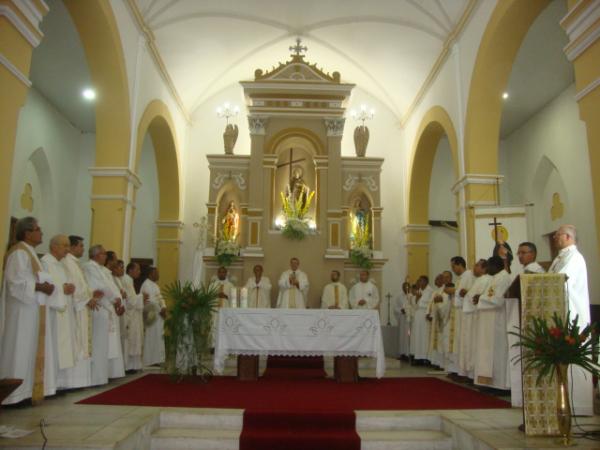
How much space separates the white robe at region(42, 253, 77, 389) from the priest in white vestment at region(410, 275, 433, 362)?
6.35 meters

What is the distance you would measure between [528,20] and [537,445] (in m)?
6.47

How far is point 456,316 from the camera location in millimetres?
7422

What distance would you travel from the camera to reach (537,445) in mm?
3611

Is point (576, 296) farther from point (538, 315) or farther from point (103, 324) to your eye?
point (103, 324)

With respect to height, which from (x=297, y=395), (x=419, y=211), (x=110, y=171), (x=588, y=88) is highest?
(x=419, y=211)

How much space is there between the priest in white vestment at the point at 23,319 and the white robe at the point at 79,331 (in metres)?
0.65

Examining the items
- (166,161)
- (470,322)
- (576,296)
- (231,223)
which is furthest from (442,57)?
(576,296)

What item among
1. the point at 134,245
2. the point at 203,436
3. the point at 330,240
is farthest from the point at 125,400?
the point at 134,245

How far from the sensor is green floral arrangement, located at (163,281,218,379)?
6438mm

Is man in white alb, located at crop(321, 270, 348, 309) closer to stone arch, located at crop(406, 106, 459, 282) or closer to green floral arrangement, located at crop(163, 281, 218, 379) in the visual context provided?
green floral arrangement, located at crop(163, 281, 218, 379)

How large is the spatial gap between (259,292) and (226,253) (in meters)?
1.08

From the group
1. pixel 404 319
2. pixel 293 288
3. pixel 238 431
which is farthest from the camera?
pixel 404 319

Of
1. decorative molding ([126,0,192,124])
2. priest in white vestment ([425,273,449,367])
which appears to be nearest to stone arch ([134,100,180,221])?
decorative molding ([126,0,192,124])

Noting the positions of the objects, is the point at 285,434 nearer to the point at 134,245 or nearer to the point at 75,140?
the point at 134,245
